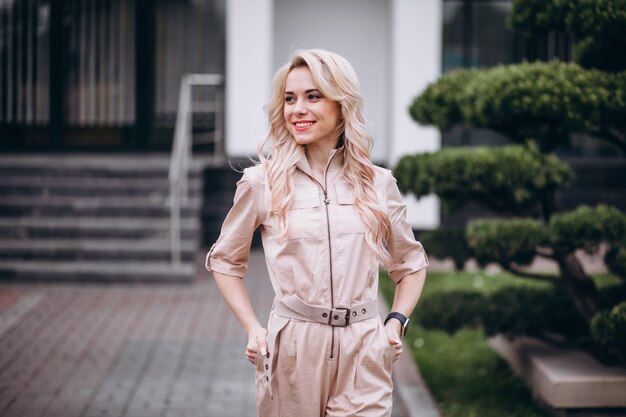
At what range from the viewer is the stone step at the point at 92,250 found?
34.1ft

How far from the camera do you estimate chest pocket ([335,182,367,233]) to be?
3299 millimetres

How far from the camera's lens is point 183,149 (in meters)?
11.6

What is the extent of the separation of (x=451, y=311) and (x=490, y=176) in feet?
3.53

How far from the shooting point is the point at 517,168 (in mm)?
5637

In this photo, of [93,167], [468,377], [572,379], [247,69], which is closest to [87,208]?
[93,167]

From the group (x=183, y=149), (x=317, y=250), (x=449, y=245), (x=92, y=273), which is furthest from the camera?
(x=183, y=149)

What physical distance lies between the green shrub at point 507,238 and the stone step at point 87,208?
594cm

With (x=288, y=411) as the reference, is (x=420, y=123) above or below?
above

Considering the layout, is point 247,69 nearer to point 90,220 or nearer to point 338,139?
point 90,220

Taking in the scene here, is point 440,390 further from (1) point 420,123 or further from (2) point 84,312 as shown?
(2) point 84,312

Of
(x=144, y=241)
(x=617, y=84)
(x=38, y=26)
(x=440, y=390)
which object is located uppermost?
(x=38, y=26)

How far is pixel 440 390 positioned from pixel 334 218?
140 inches

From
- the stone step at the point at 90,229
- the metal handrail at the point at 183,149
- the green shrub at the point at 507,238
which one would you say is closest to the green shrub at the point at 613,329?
the green shrub at the point at 507,238

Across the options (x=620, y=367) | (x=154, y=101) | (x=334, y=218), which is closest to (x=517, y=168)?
(x=620, y=367)
